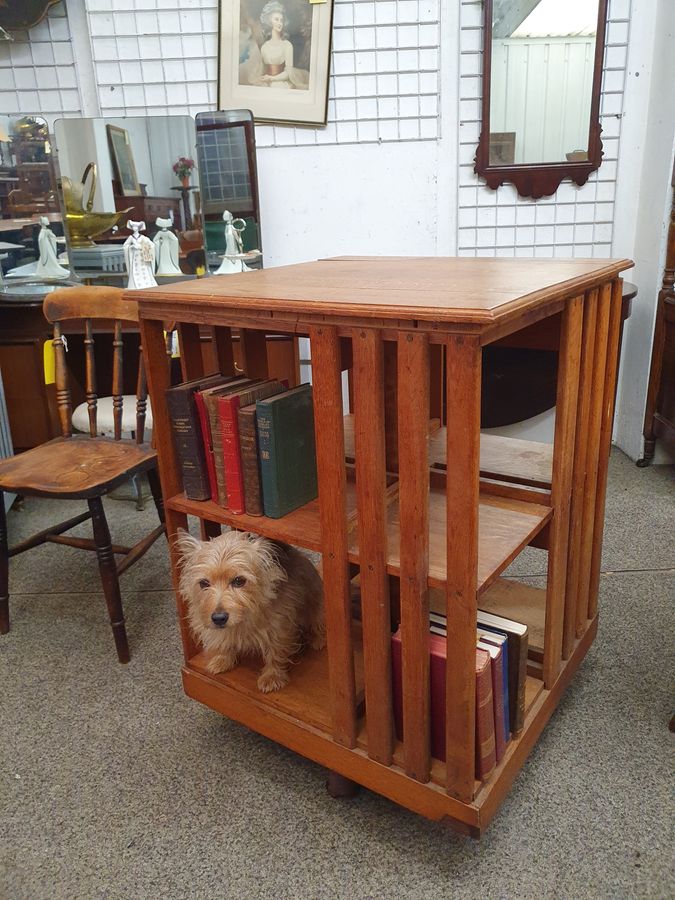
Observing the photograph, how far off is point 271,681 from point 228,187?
86.3 inches

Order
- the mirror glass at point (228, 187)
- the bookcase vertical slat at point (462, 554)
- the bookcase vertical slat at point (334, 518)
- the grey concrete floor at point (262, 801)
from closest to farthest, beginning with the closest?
the bookcase vertical slat at point (462, 554), the bookcase vertical slat at point (334, 518), the grey concrete floor at point (262, 801), the mirror glass at point (228, 187)

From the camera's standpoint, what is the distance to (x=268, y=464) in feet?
4.15

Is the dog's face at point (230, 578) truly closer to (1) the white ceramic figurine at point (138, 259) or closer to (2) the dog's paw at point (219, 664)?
(2) the dog's paw at point (219, 664)

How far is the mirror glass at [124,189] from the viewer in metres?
2.85

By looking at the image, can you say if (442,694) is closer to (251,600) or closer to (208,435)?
(251,600)

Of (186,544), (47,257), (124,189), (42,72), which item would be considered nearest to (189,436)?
(186,544)

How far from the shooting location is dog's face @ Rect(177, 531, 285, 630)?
4.38 ft

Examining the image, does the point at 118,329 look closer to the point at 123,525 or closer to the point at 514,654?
the point at 123,525

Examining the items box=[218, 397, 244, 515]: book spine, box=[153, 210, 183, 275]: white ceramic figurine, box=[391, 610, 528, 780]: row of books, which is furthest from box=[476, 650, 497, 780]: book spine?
box=[153, 210, 183, 275]: white ceramic figurine

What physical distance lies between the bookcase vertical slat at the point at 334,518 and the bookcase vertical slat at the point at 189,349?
491 mm

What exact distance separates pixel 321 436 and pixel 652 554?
1.63 metres

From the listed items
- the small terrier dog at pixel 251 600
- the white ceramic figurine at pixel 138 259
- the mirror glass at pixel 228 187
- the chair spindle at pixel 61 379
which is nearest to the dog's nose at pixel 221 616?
the small terrier dog at pixel 251 600

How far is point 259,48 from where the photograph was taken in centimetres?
285

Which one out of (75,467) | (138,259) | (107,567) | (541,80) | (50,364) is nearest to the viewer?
(107,567)
